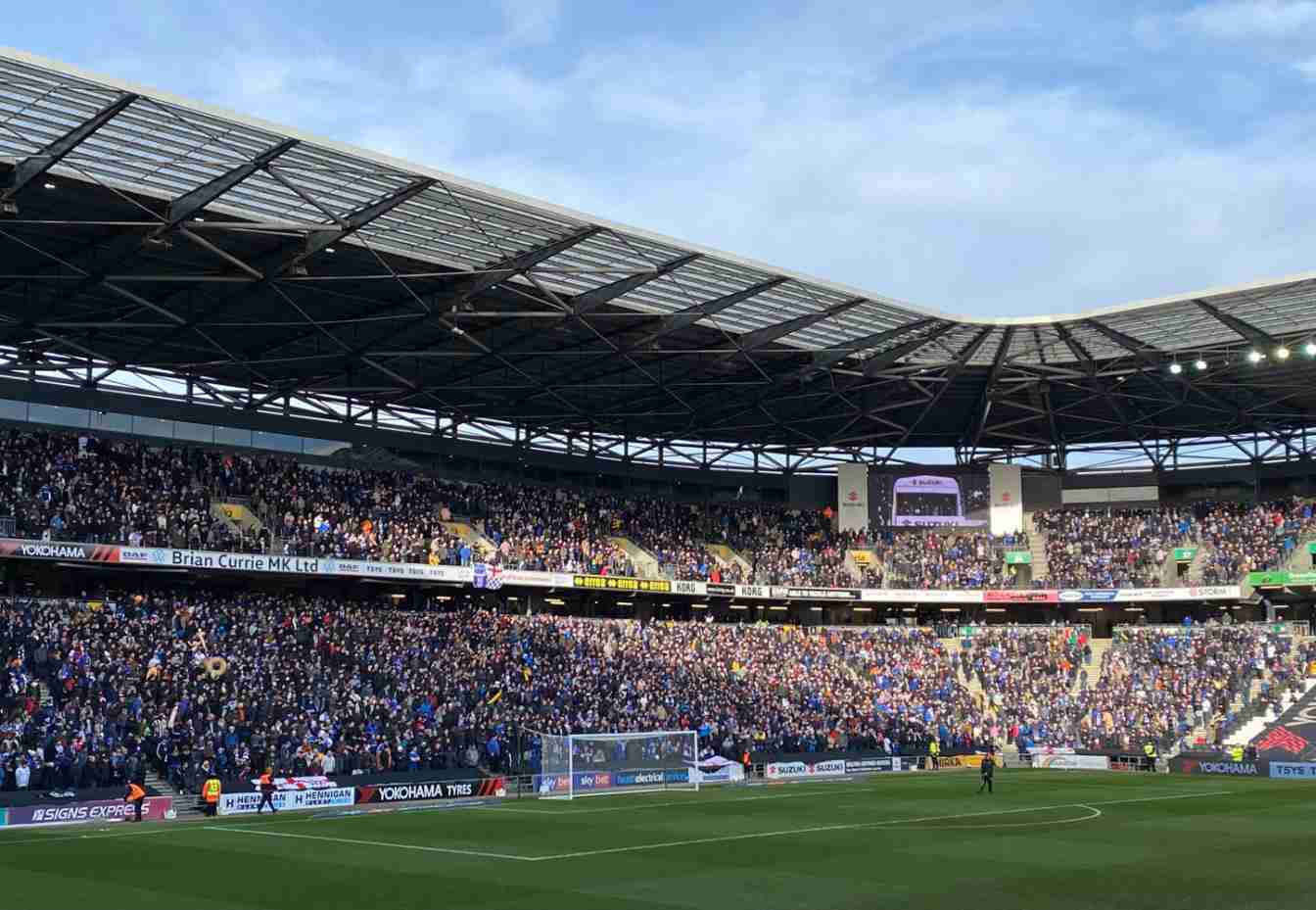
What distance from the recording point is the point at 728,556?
72.6 metres

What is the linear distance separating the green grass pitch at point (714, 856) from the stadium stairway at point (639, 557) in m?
24.4

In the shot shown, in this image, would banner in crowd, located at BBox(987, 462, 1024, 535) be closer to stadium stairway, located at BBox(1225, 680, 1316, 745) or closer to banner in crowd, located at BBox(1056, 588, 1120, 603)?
banner in crowd, located at BBox(1056, 588, 1120, 603)

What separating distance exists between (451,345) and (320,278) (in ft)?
38.5

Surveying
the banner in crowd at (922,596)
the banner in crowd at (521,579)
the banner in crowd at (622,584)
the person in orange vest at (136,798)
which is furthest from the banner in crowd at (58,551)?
the banner in crowd at (922,596)

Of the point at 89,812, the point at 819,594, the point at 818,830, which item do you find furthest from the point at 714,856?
the point at 819,594

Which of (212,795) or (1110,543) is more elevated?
(1110,543)

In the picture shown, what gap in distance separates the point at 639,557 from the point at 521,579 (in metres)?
10.3

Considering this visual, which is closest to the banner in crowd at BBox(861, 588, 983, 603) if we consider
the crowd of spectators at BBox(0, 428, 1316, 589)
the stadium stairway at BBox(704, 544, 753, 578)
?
the crowd of spectators at BBox(0, 428, 1316, 589)

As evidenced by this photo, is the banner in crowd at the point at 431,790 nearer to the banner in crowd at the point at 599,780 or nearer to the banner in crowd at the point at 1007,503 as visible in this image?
the banner in crowd at the point at 599,780

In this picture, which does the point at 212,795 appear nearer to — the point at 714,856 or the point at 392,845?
the point at 392,845

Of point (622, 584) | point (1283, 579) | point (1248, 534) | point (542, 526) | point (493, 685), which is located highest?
point (1248, 534)

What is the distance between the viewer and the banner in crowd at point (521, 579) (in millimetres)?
46850

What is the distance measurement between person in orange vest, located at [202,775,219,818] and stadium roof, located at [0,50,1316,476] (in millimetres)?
15219

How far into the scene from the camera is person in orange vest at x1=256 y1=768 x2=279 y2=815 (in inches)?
1564
